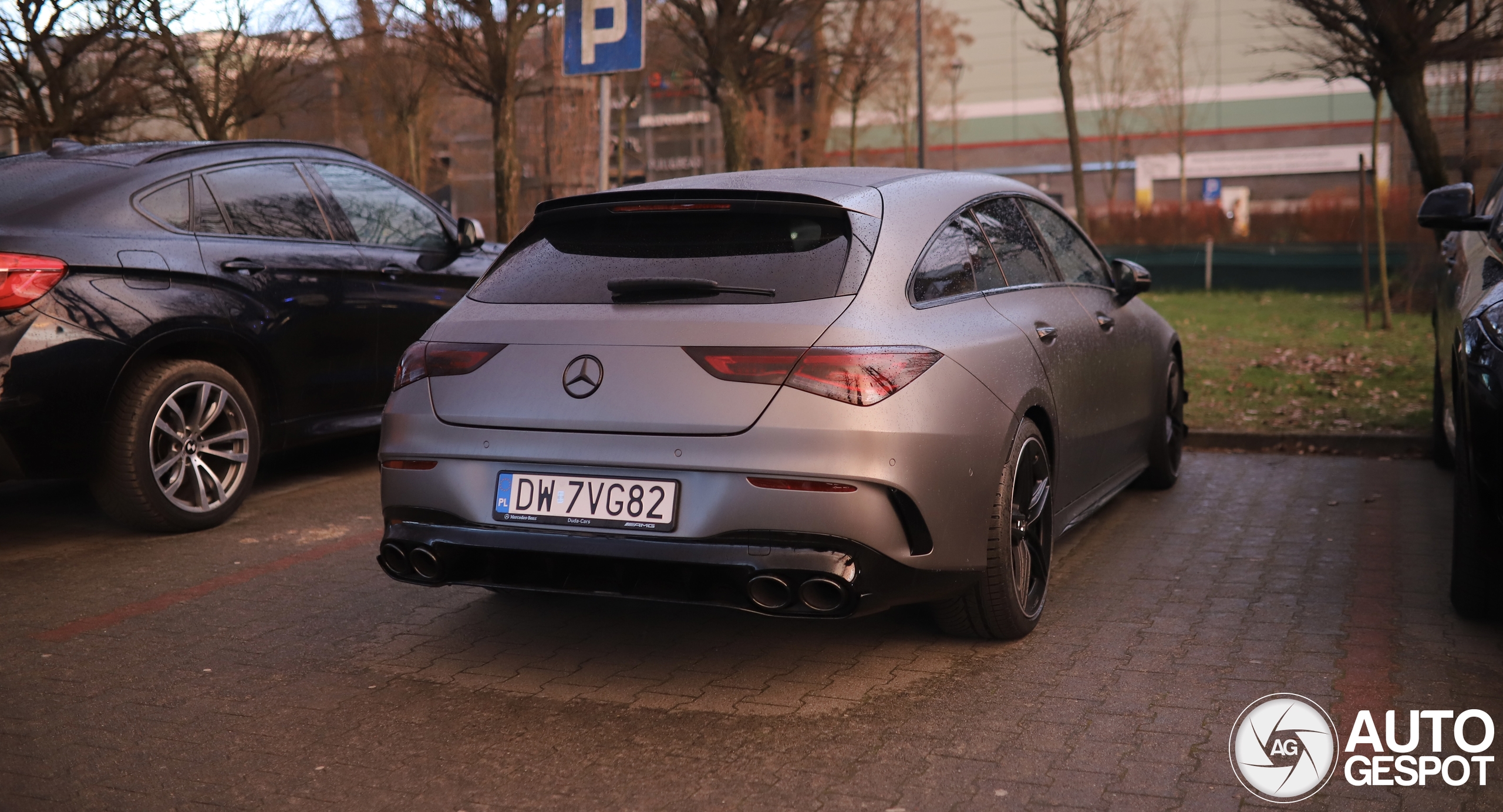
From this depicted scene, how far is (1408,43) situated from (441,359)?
11.2 metres

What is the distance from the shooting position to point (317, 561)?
5.46 metres

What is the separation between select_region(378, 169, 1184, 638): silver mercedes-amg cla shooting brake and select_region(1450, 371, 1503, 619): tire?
4.27 ft

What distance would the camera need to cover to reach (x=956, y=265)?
431 centimetres

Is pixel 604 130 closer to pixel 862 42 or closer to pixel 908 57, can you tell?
pixel 862 42

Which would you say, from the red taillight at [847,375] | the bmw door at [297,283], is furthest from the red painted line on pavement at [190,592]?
the red taillight at [847,375]

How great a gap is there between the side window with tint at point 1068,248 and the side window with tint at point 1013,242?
175 millimetres

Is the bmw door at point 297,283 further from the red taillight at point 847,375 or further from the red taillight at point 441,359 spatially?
the red taillight at point 847,375

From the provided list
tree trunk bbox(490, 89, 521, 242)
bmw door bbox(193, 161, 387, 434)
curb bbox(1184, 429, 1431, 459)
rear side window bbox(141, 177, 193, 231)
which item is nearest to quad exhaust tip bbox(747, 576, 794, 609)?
bmw door bbox(193, 161, 387, 434)

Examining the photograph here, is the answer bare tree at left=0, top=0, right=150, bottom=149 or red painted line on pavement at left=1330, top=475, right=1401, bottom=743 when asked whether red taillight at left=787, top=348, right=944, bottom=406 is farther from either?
bare tree at left=0, top=0, right=150, bottom=149

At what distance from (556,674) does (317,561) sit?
1.84 meters

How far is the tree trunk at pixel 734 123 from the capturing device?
717 inches

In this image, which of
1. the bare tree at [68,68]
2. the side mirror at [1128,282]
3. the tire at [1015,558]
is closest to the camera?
the tire at [1015,558]

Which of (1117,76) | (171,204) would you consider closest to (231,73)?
(171,204)

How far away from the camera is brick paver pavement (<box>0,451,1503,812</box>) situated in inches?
126
